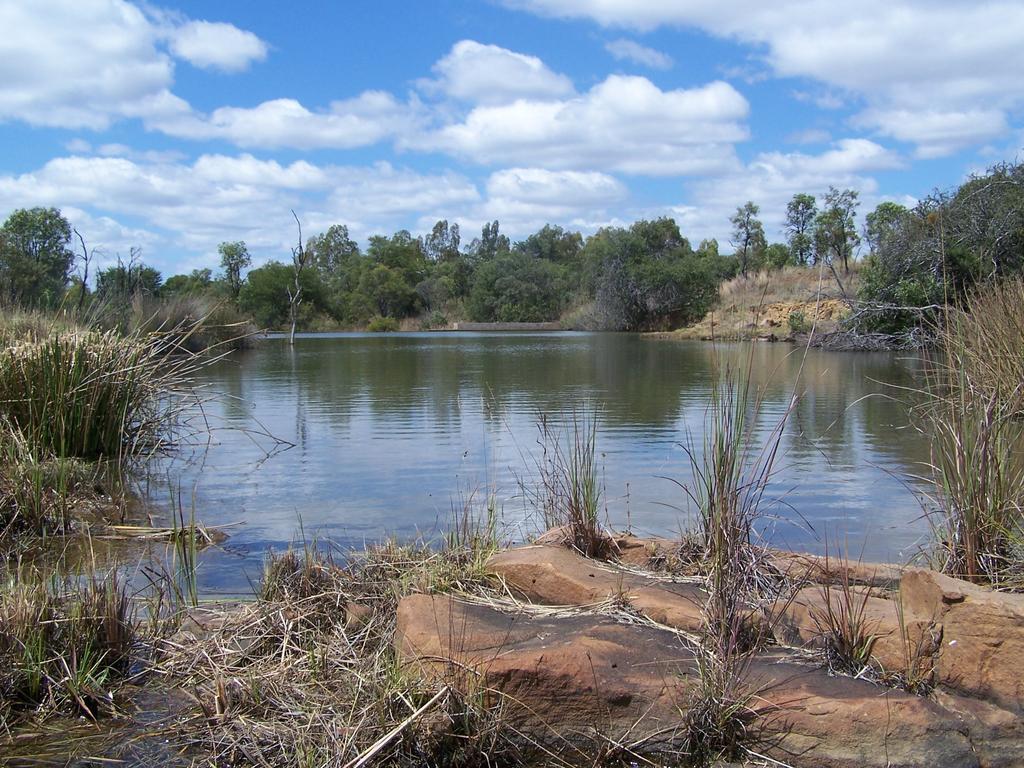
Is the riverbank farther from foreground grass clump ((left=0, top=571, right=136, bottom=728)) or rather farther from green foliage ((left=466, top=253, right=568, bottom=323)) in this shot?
green foliage ((left=466, top=253, right=568, bottom=323))

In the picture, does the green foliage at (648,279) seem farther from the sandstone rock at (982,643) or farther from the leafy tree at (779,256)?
the sandstone rock at (982,643)

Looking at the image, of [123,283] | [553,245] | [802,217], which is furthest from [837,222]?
[553,245]

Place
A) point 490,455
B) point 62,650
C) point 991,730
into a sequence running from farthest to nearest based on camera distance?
point 490,455
point 62,650
point 991,730

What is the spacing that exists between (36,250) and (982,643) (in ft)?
174

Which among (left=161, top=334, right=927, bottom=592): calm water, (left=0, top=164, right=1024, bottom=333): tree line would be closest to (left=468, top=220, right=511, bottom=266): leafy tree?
(left=0, top=164, right=1024, bottom=333): tree line

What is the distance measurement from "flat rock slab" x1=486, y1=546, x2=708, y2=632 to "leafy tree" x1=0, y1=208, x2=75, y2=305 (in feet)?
101

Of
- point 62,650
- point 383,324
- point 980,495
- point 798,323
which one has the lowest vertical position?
point 62,650

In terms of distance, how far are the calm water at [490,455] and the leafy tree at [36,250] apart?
17191 mm

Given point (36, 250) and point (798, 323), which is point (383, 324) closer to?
point (36, 250)

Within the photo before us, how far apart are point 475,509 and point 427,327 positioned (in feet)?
239

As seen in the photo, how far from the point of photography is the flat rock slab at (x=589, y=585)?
157 inches

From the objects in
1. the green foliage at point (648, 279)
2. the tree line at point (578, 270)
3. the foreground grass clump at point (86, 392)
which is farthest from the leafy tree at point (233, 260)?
the foreground grass clump at point (86, 392)

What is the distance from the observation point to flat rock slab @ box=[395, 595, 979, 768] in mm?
3164

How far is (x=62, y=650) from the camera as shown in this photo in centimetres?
382
